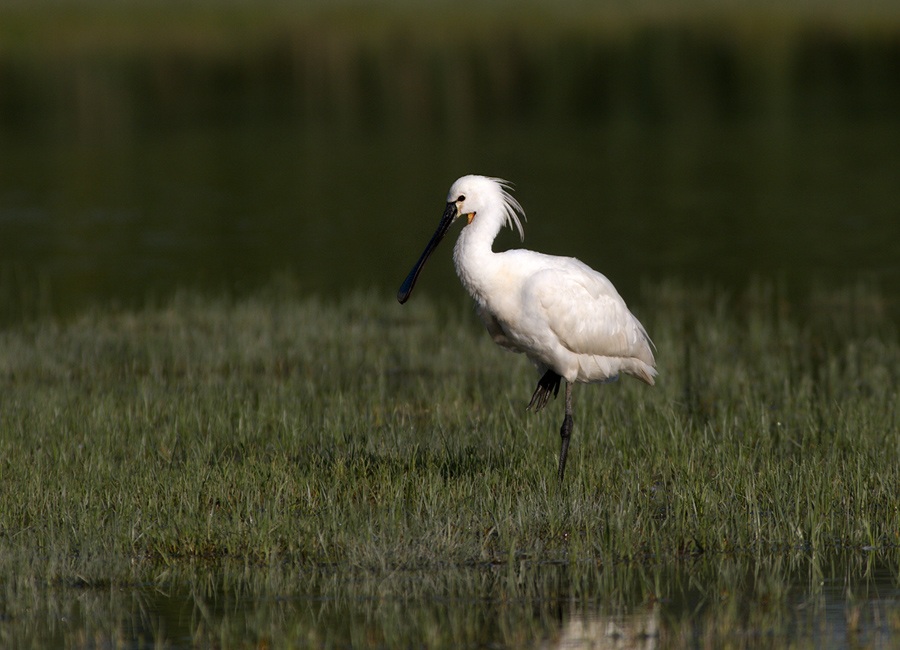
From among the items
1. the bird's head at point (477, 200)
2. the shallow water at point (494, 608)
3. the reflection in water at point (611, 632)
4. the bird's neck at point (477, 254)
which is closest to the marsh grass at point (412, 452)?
the shallow water at point (494, 608)

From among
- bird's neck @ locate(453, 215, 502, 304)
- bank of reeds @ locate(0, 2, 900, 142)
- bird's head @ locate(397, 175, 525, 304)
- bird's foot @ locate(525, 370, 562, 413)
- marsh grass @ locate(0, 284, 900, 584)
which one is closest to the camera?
marsh grass @ locate(0, 284, 900, 584)

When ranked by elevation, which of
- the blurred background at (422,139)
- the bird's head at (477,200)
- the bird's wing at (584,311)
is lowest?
the bird's wing at (584,311)

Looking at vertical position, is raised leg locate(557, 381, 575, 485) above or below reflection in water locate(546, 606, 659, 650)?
above

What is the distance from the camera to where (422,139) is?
40.0 metres

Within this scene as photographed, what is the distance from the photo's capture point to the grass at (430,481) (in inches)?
254

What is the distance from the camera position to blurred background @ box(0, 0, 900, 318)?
2241 cm

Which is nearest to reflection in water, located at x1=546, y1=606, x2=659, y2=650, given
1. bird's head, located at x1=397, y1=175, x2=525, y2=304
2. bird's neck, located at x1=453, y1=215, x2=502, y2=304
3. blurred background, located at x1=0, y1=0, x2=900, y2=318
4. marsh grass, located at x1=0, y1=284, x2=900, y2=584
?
marsh grass, located at x1=0, y1=284, x2=900, y2=584

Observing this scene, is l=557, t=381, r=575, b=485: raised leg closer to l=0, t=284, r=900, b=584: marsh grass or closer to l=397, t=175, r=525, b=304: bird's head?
l=0, t=284, r=900, b=584: marsh grass

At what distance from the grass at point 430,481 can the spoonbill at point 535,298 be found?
0.62 meters

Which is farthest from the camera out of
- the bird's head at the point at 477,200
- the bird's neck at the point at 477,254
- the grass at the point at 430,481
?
the bird's head at the point at 477,200

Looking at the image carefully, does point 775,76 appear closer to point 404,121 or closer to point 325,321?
point 404,121

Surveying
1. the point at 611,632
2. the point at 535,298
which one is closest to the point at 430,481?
the point at 535,298

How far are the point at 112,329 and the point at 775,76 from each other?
35503mm

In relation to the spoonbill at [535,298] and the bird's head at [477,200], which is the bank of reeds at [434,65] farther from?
the bird's head at [477,200]
